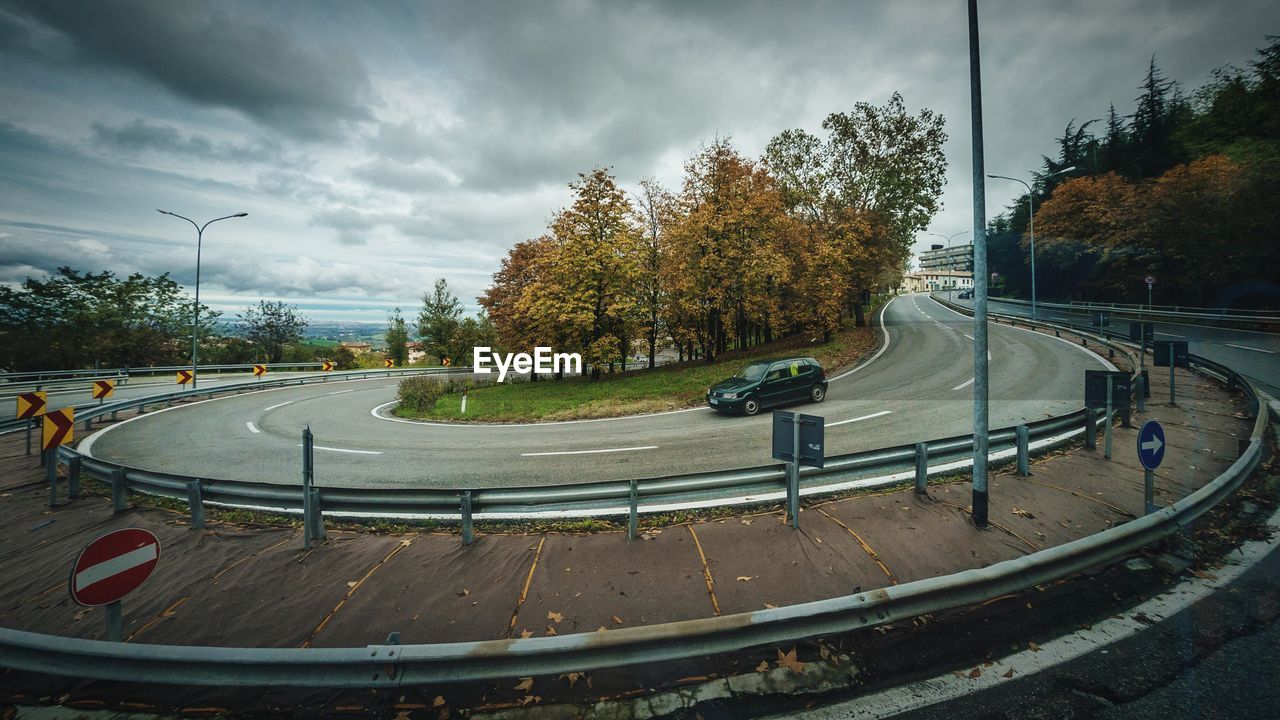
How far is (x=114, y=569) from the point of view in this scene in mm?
3488

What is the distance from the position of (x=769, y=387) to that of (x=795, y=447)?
9011 mm

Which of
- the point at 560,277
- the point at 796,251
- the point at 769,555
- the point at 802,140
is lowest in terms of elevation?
the point at 769,555

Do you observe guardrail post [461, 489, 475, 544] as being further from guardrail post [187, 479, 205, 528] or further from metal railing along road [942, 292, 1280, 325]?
metal railing along road [942, 292, 1280, 325]

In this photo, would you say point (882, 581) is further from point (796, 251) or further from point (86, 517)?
point (796, 251)

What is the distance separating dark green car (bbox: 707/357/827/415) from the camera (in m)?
13.5

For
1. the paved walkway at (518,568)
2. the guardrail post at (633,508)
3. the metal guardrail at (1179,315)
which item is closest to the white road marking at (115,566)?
the paved walkway at (518,568)

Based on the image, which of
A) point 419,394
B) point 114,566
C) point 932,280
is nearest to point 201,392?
point 419,394

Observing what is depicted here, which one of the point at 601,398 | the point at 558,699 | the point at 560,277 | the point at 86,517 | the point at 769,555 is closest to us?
the point at 558,699

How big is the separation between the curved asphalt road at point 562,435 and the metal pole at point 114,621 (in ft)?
15.6

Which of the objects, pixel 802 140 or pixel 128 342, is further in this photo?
pixel 128 342

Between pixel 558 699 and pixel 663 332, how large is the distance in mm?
22240

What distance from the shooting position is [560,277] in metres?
21.7

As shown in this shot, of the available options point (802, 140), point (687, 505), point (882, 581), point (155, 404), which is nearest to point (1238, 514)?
point (882, 581)

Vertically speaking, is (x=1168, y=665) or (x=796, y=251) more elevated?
(x=796, y=251)
